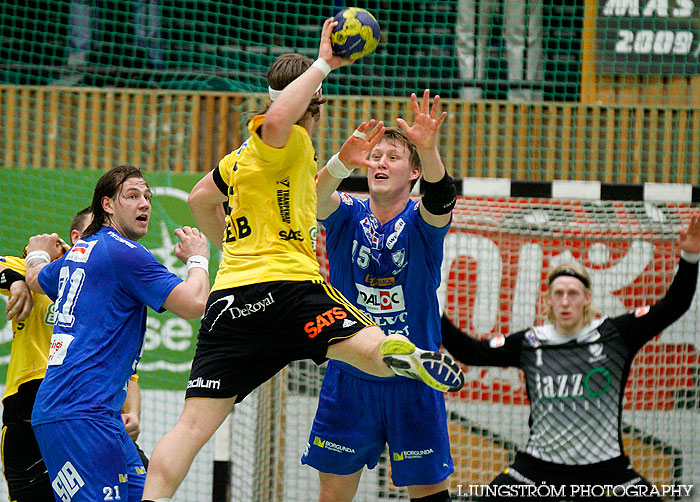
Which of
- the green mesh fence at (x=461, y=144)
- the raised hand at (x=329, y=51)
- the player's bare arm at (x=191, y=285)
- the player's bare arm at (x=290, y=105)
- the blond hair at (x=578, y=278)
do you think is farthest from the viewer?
the green mesh fence at (x=461, y=144)

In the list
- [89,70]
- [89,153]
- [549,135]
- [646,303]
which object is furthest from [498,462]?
[89,70]

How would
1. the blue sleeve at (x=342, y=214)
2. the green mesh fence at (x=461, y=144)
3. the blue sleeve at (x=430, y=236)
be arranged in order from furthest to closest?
the green mesh fence at (x=461, y=144)
the blue sleeve at (x=342, y=214)
the blue sleeve at (x=430, y=236)

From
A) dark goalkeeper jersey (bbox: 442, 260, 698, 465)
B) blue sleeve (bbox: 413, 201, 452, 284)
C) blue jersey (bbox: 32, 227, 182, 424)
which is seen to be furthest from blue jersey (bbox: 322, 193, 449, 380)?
blue jersey (bbox: 32, 227, 182, 424)

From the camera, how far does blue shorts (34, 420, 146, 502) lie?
12.5 feet

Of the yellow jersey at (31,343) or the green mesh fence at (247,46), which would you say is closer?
the yellow jersey at (31,343)

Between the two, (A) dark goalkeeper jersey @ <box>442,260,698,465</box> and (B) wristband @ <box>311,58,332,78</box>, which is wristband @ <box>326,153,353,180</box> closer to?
(B) wristband @ <box>311,58,332,78</box>

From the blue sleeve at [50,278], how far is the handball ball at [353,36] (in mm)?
1776

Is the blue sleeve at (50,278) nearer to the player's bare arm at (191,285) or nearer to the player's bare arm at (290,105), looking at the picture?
the player's bare arm at (191,285)

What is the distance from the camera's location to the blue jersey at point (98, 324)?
12.8 feet

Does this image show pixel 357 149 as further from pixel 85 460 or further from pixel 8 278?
pixel 8 278

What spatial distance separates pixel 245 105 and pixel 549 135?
2.86 metres

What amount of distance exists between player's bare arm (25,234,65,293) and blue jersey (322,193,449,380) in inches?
61.3

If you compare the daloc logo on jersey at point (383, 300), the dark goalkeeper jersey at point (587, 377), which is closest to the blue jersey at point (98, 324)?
the daloc logo on jersey at point (383, 300)

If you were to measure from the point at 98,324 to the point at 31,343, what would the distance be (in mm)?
963
